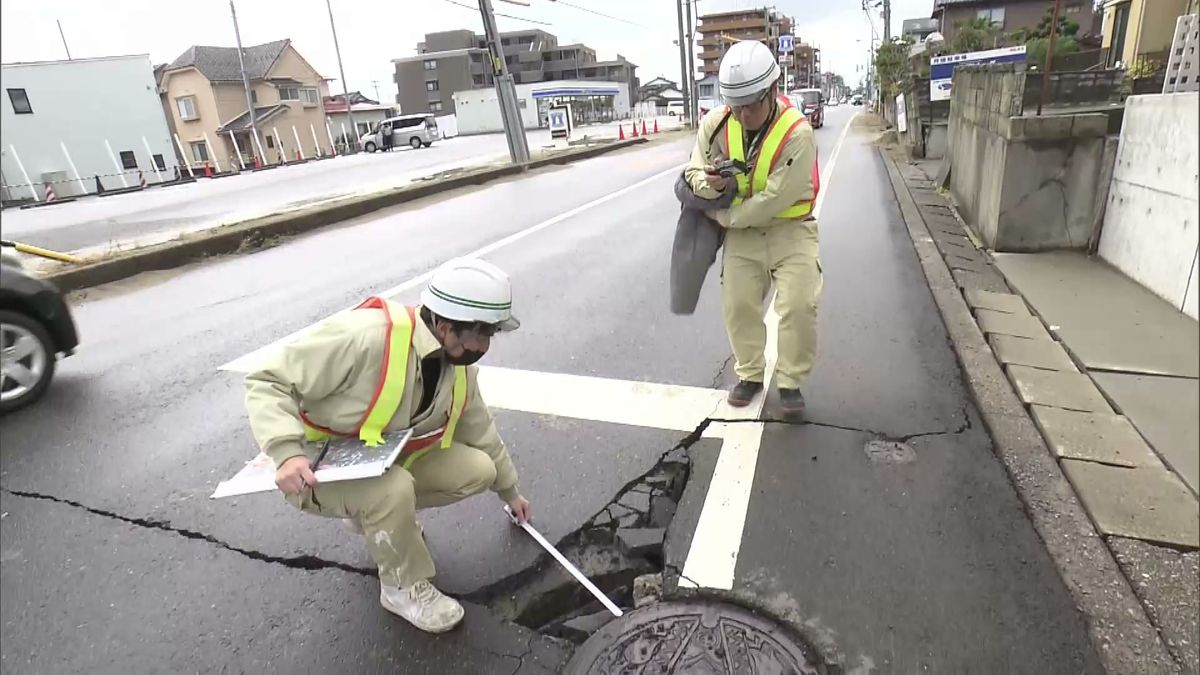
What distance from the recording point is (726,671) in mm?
2143

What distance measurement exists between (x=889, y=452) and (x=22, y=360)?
196 inches

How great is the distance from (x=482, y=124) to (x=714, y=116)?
166ft

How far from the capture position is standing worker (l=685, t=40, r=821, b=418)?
124 inches

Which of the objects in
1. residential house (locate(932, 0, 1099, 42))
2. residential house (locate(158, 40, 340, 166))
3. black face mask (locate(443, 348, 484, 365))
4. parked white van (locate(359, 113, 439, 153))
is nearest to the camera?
black face mask (locate(443, 348, 484, 365))

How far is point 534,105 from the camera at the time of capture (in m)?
53.1

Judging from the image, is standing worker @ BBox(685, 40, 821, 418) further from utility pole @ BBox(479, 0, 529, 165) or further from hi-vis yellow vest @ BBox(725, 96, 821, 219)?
utility pole @ BBox(479, 0, 529, 165)

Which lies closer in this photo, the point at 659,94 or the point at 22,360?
the point at 22,360

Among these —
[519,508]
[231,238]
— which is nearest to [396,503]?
[519,508]

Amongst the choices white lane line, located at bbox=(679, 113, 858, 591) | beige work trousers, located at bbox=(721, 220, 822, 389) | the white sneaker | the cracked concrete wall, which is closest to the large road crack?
the white sneaker

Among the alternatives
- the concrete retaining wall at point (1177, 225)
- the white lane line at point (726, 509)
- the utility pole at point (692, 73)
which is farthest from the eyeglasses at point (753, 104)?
the utility pole at point (692, 73)

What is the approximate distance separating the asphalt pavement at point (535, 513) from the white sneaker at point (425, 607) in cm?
5

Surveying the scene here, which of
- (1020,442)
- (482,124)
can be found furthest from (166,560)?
(482,124)

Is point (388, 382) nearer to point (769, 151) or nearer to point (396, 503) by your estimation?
point (396, 503)

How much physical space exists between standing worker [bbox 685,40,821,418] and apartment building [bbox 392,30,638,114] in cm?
7130
